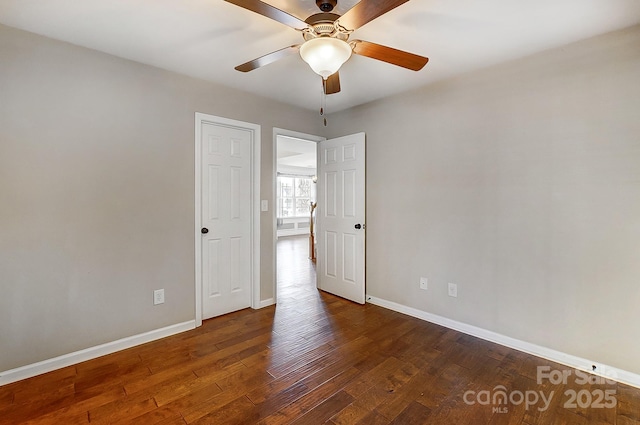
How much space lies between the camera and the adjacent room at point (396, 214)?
5.86 ft

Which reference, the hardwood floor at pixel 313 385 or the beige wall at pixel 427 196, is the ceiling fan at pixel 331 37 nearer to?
the beige wall at pixel 427 196

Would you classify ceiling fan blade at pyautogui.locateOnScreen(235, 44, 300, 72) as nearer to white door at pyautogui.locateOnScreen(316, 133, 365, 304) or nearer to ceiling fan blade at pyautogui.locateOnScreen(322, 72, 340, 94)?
ceiling fan blade at pyautogui.locateOnScreen(322, 72, 340, 94)

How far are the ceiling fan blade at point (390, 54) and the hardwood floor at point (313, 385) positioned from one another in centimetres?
211

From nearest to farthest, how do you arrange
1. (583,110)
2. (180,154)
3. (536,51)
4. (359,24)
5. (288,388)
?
(359,24) < (288,388) < (583,110) < (536,51) < (180,154)

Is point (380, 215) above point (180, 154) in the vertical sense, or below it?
below

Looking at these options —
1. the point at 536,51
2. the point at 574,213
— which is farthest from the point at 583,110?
the point at 574,213

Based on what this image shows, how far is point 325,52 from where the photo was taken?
1.61 m

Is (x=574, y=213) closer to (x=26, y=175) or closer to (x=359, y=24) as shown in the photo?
(x=359, y=24)

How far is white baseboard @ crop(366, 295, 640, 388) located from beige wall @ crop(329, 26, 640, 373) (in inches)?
2.0

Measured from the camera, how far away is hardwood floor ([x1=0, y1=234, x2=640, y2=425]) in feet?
5.47

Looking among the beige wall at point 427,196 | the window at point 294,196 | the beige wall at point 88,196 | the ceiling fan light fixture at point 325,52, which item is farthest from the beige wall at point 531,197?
the window at point 294,196

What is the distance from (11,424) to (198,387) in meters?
0.96

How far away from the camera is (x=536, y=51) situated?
2.26 m

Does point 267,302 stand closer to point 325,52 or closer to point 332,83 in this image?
point 332,83
